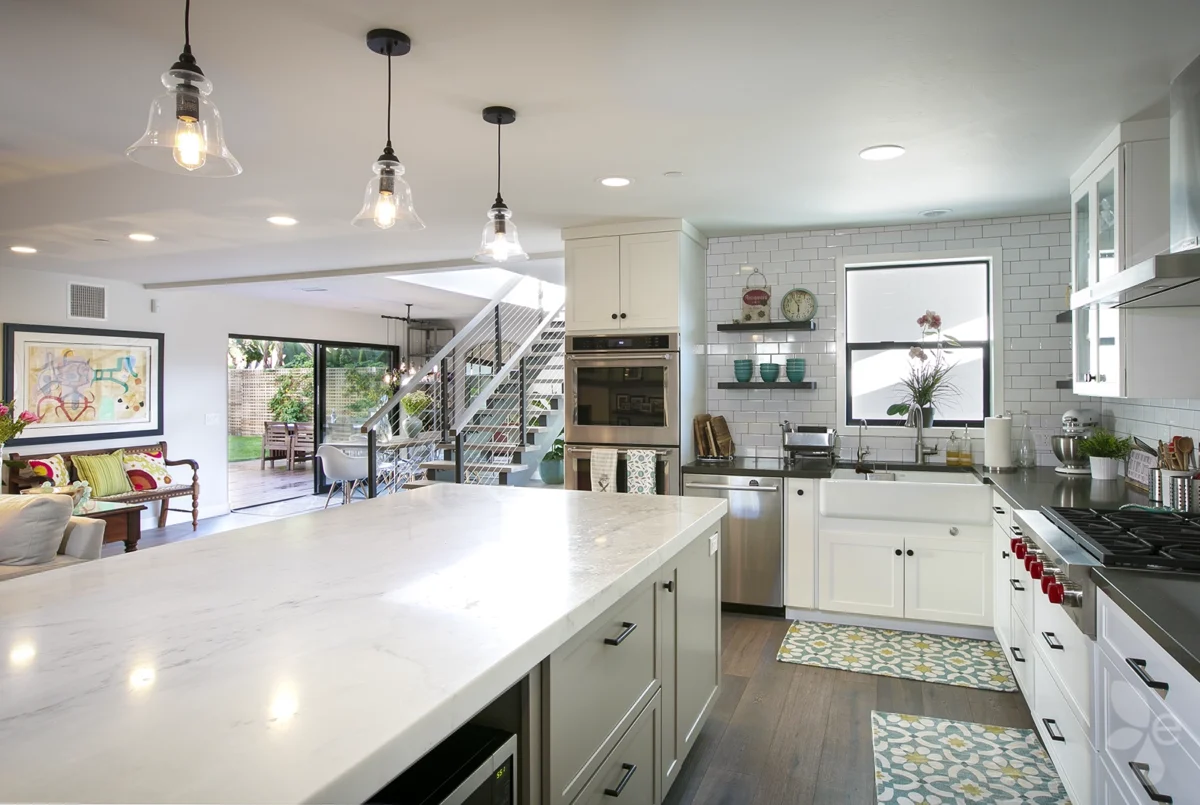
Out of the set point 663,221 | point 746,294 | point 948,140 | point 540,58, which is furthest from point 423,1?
point 746,294

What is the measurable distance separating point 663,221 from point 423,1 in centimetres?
264

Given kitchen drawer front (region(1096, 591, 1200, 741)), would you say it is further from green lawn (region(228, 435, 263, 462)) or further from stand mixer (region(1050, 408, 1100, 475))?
green lawn (region(228, 435, 263, 462))

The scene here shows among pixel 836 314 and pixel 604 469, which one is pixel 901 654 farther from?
pixel 836 314

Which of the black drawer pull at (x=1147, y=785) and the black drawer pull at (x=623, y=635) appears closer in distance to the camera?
the black drawer pull at (x=1147, y=785)

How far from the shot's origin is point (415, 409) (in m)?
9.94

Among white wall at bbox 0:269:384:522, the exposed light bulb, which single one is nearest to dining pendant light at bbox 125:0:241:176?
the exposed light bulb

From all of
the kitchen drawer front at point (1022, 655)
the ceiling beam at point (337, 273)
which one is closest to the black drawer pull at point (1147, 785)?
the kitchen drawer front at point (1022, 655)

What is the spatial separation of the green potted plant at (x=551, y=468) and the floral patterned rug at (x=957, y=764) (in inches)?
152

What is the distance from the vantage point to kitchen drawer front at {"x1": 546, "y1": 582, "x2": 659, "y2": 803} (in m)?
1.49

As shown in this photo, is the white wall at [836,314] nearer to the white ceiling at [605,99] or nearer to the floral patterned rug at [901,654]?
the white ceiling at [605,99]

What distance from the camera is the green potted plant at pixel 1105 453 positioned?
3568 millimetres

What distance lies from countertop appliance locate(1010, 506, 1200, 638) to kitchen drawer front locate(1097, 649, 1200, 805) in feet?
0.66

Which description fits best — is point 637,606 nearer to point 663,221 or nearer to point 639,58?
point 639,58

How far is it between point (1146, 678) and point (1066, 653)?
0.75 meters
